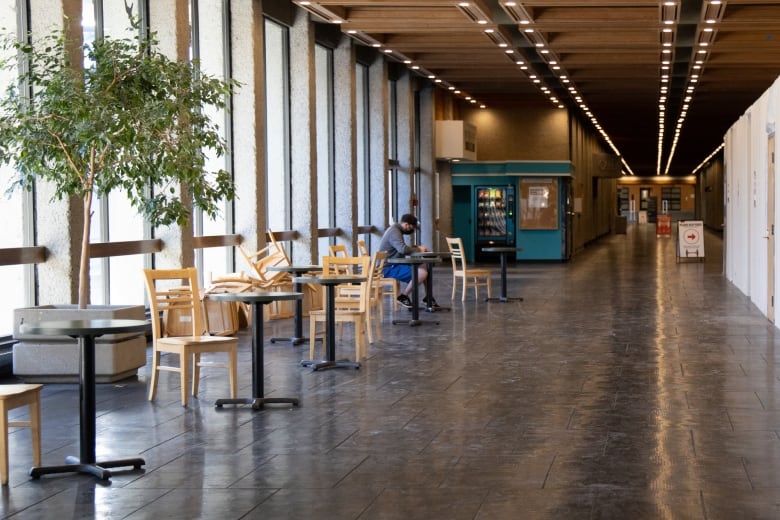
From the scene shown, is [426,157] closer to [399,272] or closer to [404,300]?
[404,300]

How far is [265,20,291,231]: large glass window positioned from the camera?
14750mm

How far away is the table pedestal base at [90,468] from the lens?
5.02 meters

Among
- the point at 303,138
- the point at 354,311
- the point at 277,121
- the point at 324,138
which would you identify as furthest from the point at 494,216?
the point at 354,311

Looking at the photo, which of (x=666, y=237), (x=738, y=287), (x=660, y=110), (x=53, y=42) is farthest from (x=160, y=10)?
(x=666, y=237)

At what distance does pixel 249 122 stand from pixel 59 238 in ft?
14.5

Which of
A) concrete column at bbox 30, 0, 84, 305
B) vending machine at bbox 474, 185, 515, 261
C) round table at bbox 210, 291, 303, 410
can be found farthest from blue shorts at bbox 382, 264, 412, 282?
vending machine at bbox 474, 185, 515, 261

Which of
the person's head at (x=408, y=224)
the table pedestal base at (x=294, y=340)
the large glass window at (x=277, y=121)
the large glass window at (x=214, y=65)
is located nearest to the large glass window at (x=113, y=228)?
the table pedestal base at (x=294, y=340)

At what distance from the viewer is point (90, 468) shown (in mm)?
5070

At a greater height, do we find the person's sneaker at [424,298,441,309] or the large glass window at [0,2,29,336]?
the large glass window at [0,2,29,336]

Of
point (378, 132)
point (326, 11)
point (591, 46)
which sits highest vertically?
point (326, 11)

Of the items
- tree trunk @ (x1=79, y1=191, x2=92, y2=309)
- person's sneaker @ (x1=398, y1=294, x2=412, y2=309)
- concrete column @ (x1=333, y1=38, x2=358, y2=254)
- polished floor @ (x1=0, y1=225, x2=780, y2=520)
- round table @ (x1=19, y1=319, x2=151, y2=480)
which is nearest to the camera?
polished floor @ (x1=0, y1=225, x2=780, y2=520)

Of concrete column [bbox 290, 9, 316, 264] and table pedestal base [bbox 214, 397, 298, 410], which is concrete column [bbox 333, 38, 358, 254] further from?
table pedestal base [bbox 214, 397, 298, 410]

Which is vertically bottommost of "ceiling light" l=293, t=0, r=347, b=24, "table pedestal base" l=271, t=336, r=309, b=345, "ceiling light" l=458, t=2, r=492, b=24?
"table pedestal base" l=271, t=336, r=309, b=345

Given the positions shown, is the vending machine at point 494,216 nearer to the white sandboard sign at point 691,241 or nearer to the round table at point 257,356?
the white sandboard sign at point 691,241
